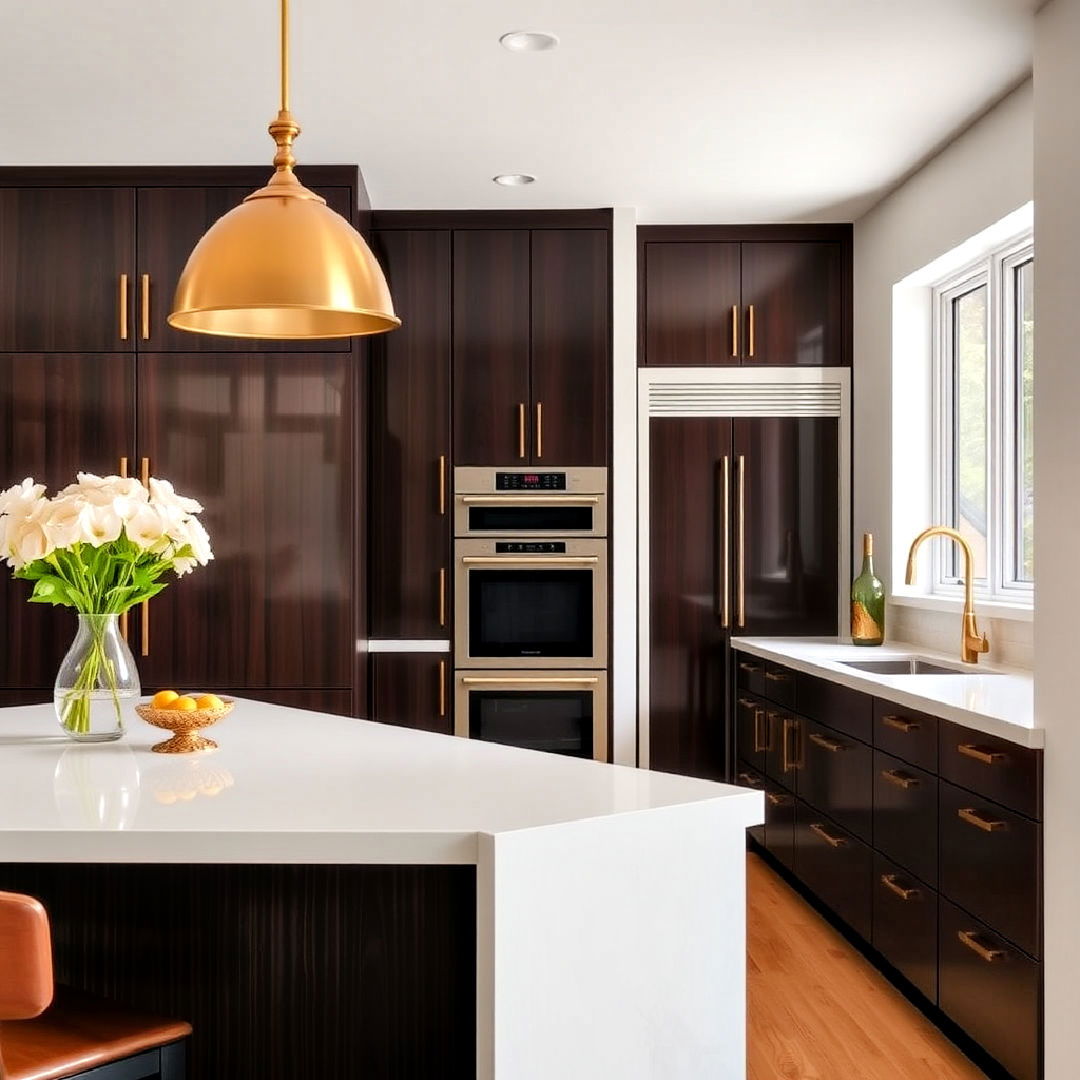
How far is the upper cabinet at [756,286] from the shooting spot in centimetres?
510

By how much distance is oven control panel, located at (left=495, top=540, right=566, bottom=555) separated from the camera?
495 centimetres

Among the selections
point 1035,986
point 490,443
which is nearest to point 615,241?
point 490,443

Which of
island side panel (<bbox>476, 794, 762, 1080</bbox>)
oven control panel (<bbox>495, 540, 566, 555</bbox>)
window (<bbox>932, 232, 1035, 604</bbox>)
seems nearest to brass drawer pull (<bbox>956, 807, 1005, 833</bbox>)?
window (<bbox>932, 232, 1035, 604</bbox>)

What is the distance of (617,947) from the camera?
168 cm

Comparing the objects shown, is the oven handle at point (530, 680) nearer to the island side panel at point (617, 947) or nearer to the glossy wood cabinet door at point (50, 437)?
the glossy wood cabinet door at point (50, 437)

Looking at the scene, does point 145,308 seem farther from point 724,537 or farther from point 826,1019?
point 826,1019

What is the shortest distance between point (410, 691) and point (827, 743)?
1770 mm

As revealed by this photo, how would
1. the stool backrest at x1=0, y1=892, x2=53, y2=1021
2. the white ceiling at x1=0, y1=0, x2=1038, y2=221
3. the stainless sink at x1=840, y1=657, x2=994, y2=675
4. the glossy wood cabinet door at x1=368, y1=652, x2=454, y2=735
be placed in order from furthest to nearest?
the glossy wood cabinet door at x1=368, y1=652, x2=454, y2=735, the stainless sink at x1=840, y1=657, x2=994, y2=675, the white ceiling at x1=0, y1=0, x2=1038, y2=221, the stool backrest at x1=0, y1=892, x2=53, y2=1021

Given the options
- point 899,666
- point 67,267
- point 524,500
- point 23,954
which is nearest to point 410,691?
point 524,500

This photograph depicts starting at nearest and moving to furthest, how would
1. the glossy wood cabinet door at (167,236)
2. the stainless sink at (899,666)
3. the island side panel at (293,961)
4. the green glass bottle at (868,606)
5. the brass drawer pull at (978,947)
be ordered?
the island side panel at (293,961) → the brass drawer pull at (978,947) → the stainless sink at (899,666) → the glossy wood cabinet door at (167,236) → the green glass bottle at (868,606)

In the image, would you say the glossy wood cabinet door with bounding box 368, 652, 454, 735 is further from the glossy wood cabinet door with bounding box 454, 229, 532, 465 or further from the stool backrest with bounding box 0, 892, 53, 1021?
the stool backrest with bounding box 0, 892, 53, 1021

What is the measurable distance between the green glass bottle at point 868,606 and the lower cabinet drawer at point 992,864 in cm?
165

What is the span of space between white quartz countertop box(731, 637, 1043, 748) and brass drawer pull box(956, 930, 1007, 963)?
48cm

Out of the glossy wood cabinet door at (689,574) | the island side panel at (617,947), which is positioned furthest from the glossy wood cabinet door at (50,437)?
the island side panel at (617,947)
